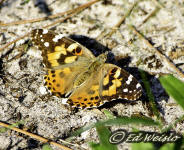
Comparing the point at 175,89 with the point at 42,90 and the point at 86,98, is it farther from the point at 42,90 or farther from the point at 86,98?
the point at 42,90

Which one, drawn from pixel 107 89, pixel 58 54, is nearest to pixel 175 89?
pixel 107 89

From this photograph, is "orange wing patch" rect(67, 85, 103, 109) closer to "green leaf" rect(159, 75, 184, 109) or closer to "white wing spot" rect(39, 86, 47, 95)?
"white wing spot" rect(39, 86, 47, 95)

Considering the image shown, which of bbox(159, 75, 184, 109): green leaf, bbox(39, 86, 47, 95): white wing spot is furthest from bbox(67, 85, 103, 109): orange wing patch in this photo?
bbox(159, 75, 184, 109): green leaf

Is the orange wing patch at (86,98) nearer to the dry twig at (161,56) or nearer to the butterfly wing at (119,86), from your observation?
the butterfly wing at (119,86)

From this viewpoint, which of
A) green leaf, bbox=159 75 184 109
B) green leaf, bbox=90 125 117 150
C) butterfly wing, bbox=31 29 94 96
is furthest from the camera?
butterfly wing, bbox=31 29 94 96

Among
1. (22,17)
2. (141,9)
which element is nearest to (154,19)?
(141,9)

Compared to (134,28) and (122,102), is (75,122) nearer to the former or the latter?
(122,102)
